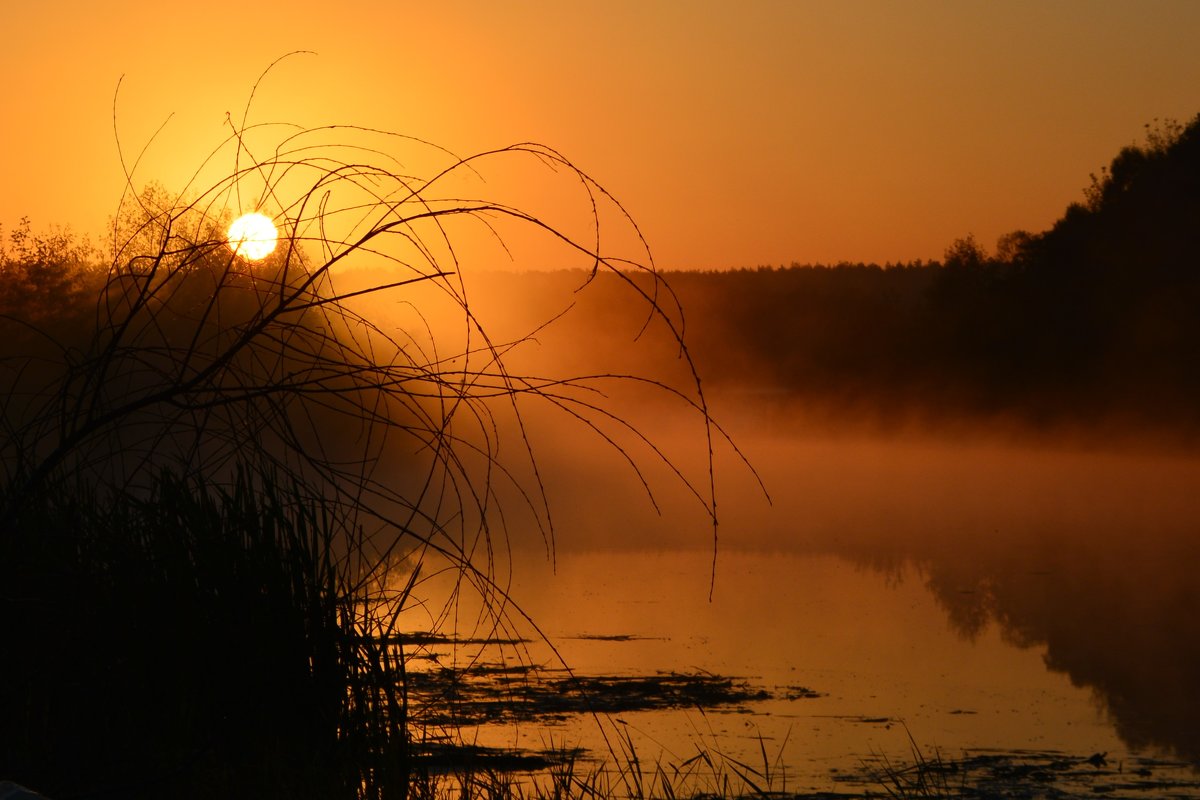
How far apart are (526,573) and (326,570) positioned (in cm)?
1459

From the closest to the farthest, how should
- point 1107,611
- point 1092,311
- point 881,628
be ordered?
point 881,628 < point 1107,611 < point 1092,311

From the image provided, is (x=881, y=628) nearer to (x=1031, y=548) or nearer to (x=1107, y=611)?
(x=1107, y=611)

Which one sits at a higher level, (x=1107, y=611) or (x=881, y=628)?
(x=881, y=628)

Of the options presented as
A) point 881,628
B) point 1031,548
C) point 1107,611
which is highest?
point 1031,548

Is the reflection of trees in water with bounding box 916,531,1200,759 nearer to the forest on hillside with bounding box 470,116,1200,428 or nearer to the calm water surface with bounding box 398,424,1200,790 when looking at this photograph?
the calm water surface with bounding box 398,424,1200,790

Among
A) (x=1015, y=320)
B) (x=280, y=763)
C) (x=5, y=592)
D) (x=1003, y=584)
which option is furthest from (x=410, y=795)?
(x=1015, y=320)

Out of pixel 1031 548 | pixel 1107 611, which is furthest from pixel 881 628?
pixel 1031 548

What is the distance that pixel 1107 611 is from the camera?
59.1ft

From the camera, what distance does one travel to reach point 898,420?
244ft

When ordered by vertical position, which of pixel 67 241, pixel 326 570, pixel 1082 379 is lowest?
pixel 326 570

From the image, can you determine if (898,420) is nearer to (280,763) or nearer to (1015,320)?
(1015,320)

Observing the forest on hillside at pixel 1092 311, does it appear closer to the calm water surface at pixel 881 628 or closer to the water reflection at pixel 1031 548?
the water reflection at pixel 1031 548

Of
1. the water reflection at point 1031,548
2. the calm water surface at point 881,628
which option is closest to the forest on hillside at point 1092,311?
the water reflection at point 1031,548

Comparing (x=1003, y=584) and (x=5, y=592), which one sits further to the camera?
(x=1003, y=584)
